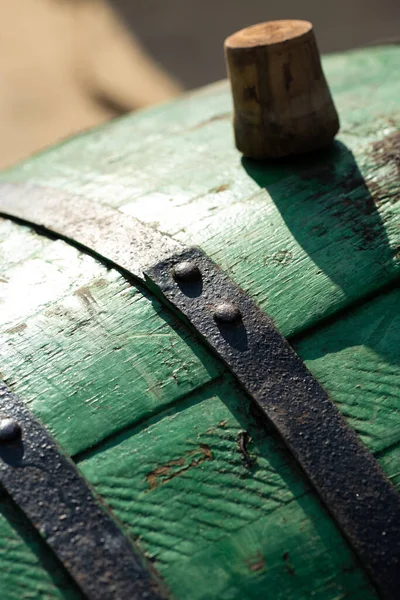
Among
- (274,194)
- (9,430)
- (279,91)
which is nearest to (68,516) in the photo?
(9,430)

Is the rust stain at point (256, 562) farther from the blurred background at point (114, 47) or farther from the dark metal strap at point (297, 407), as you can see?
the blurred background at point (114, 47)

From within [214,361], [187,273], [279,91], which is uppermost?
[279,91]

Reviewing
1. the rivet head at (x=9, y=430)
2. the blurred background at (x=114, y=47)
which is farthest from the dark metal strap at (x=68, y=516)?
the blurred background at (x=114, y=47)

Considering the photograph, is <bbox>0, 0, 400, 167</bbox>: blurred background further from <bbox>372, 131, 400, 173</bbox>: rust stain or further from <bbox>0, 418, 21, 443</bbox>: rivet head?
<bbox>0, 418, 21, 443</bbox>: rivet head

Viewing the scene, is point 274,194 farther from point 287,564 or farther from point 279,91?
point 287,564

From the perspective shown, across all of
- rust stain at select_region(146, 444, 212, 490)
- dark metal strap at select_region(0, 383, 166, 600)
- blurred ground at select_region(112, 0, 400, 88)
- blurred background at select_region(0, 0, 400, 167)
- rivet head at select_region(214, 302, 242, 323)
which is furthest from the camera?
blurred ground at select_region(112, 0, 400, 88)

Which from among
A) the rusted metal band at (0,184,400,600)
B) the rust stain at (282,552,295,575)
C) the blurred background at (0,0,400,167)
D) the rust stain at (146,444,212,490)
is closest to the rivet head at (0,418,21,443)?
the rust stain at (146,444,212,490)

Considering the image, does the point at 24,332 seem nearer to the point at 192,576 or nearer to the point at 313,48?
the point at 192,576
